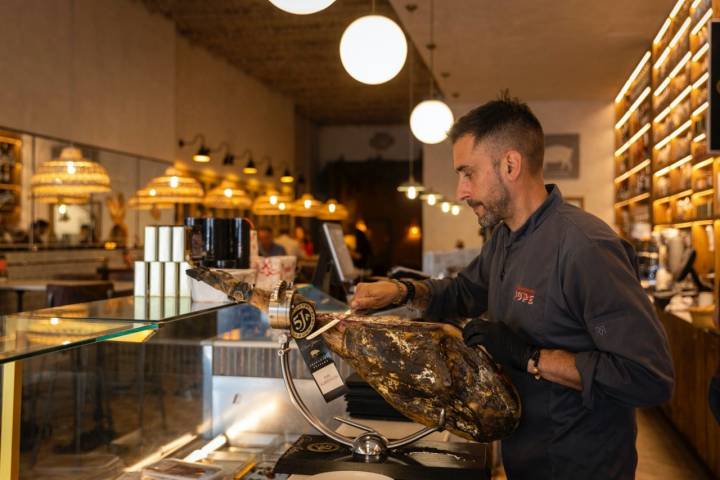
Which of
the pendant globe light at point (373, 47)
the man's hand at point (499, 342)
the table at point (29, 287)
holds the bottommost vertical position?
the table at point (29, 287)

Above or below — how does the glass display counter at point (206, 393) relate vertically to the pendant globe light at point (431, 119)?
below

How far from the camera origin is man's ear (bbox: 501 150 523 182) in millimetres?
1850

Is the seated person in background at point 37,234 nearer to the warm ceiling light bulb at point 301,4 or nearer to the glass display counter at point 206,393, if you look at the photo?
the glass display counter at point 206,393

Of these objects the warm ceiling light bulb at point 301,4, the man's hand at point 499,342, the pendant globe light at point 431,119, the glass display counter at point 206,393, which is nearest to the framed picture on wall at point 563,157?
the pendant globe light at point 431,119

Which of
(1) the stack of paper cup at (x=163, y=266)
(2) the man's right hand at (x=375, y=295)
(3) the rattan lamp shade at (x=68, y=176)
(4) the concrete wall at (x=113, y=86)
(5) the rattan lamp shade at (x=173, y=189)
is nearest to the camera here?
(2) the man's right hand at (x=375, y=295)

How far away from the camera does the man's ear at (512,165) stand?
1.85 meters

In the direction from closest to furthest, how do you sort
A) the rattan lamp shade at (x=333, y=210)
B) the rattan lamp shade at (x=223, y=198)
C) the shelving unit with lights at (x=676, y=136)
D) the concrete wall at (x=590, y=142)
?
1. the shelving unit with lights at (x=676, y=136)
2. the rattan lamp shade at (x=223, y=198)
3. the concrete wall at (x=590, y=142)
4. the rattan lamp shade at (x=333, y=210)

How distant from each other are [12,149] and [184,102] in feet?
14.4

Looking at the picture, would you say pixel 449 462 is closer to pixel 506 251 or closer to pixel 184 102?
pixel 506 251

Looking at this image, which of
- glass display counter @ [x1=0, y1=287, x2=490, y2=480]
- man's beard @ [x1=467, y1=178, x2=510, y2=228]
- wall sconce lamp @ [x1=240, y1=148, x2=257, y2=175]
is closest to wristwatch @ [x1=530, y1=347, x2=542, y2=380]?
man's beard @ [x1=467, y1=178, x2=510, y2=228]

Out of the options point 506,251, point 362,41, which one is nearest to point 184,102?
point 362,41

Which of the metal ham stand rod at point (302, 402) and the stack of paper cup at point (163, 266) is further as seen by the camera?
the stack of paper cup at point (163, 266)

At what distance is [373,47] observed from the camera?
14.1ft

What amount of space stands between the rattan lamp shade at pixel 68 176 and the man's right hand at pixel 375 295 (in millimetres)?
5870
